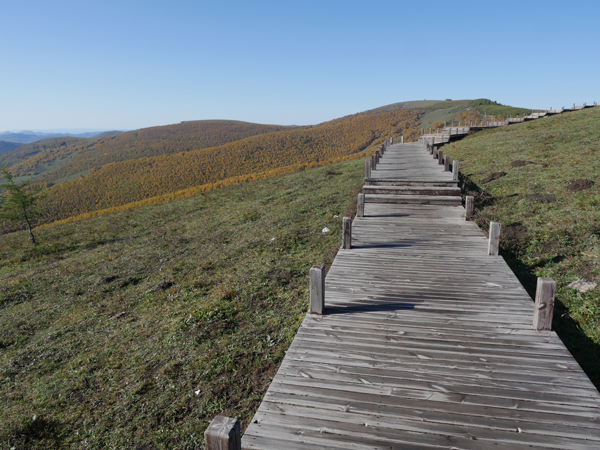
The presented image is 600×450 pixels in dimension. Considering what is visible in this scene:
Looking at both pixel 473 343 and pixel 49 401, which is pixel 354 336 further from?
pixel 49 401

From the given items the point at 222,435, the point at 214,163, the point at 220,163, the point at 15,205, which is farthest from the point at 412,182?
the point at 214,163

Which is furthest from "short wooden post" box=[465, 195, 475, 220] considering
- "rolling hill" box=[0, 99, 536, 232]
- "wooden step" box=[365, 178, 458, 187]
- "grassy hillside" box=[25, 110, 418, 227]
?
"grassy hillside" box=[25, 110, 418, 227]

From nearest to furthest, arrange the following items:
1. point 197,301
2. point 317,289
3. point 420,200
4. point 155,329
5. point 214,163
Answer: point 317,289 < point 155,329 < point 197,301 < point 420,200 < point 214,163

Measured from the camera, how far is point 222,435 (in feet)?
8.80

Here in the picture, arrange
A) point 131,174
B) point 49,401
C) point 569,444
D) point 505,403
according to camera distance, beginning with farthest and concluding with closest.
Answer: point 131,174 → point 49,401 → point 505,403 → point 569,444

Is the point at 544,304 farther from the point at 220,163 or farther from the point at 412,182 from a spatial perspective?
the point at 220,163

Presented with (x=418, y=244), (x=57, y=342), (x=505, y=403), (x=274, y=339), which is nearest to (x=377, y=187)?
(x=418, y=244)

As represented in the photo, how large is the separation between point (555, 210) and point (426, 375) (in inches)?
480

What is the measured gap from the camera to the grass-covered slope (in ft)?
25.1

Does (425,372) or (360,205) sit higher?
(360,205)

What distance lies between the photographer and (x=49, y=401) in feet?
23.3

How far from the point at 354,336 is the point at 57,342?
9.47 m

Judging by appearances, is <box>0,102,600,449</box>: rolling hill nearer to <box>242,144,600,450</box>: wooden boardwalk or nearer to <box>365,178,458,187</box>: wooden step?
<box>242,144,600,450</box>: wooden boardwalk

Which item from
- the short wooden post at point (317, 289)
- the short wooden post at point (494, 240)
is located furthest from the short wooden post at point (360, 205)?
the short wooden post at point (317, 289)
